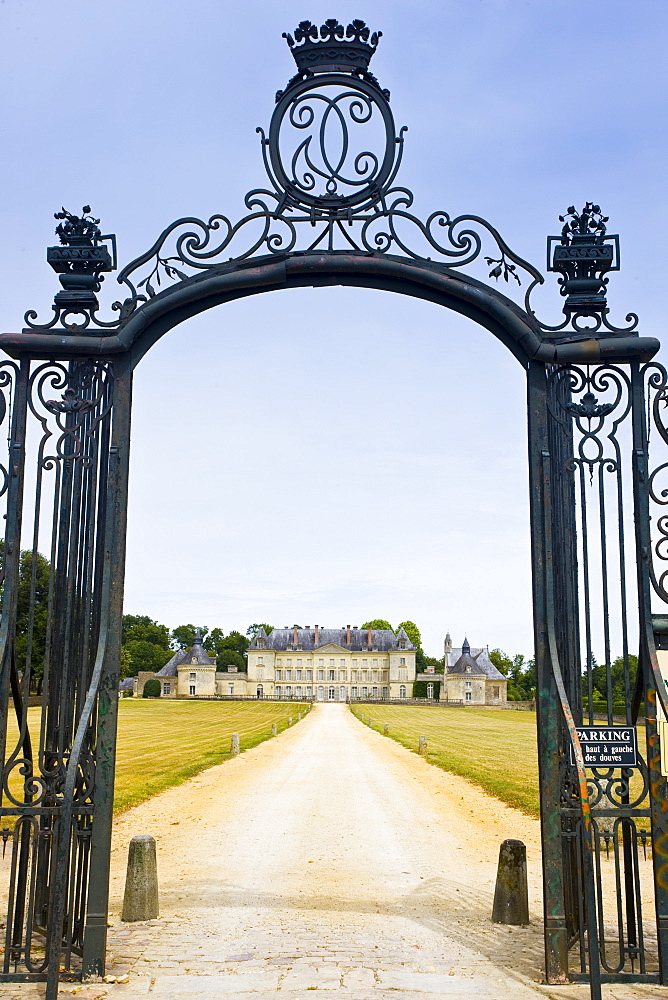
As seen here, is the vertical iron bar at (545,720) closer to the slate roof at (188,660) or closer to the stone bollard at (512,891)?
the stone bollard at (512,891)

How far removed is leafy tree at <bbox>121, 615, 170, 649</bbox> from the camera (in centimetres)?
11056

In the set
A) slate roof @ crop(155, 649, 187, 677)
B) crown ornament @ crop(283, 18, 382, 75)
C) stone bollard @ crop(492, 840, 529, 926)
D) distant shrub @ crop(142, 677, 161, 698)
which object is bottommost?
distant shrub @ crop(142, 677, 161, 698)

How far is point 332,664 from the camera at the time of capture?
11012cm

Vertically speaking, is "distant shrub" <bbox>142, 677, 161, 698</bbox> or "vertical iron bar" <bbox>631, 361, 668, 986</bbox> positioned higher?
"vertical iron bar" <bbox>631, 361, 668, 986</bbox>

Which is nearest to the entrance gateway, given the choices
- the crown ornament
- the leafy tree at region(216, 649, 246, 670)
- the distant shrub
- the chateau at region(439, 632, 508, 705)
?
the crown ornament

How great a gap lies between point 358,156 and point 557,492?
2721 mm

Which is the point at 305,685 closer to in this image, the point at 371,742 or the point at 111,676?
the point at 371,742

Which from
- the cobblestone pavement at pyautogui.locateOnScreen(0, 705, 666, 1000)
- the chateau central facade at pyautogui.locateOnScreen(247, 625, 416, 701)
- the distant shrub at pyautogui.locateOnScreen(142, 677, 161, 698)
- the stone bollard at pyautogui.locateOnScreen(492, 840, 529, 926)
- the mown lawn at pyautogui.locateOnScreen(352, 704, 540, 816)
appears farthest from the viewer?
the chateau central facade at pyautogui.locateOnScreen(247, 625, 416, 701)

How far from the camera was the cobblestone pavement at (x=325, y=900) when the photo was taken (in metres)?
5.29

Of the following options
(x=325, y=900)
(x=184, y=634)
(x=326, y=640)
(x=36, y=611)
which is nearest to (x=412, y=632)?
(x=326, y=640)

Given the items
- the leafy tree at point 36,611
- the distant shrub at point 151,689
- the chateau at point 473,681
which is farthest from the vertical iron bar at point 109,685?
the distant shrub at point 151,689

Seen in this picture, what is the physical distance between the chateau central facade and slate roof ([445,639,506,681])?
851 centimetres

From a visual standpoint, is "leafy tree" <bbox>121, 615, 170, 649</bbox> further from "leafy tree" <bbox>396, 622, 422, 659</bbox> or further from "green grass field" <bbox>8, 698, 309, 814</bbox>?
"green grass field" <bbox>8, 698, 309, 814</bbox>

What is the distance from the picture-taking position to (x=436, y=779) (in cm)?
1800
